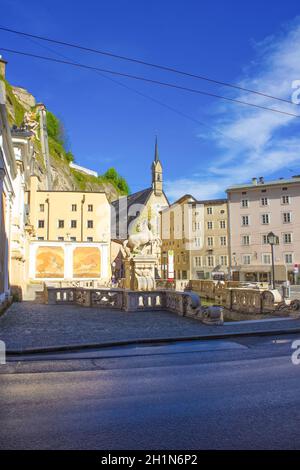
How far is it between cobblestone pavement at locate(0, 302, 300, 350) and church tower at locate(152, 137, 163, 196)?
123m

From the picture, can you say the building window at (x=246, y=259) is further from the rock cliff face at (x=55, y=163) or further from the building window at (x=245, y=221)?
the rock cliff face at (x=55, y=163)

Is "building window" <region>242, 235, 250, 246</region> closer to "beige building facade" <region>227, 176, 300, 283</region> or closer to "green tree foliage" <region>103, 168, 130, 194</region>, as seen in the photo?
"beige building facade" <region>227, 176, 300, 283</region>

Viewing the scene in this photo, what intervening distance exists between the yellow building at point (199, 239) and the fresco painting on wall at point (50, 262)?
85.2ft

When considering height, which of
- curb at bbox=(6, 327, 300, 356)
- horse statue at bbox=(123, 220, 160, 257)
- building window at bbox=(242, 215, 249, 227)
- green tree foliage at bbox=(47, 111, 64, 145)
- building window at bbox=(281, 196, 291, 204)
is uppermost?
green tree foliage at bbox=(47, 111, 64, 145)

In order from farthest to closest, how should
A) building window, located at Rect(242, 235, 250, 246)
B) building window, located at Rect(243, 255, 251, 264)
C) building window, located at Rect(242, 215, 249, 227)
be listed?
building window, located at Rect(242, 215, 249, 227)
building window, located at Rect(242, 235, 250, 246)
building window, located at Rect(243, 255, 251, 264)

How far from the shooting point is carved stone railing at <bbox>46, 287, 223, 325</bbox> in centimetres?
1317

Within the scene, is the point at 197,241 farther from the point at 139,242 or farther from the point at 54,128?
the point at 139,242

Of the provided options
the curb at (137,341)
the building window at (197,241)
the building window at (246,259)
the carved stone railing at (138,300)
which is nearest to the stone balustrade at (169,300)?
the carved stone railing at (138,300)

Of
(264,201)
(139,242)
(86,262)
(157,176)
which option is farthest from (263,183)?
(157,176)

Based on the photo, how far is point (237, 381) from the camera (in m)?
5.98

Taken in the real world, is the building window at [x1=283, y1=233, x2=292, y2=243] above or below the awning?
above

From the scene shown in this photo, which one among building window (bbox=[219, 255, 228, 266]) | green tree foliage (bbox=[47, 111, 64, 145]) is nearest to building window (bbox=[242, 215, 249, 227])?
building window (bbox=[219, 255, 228, 266])
